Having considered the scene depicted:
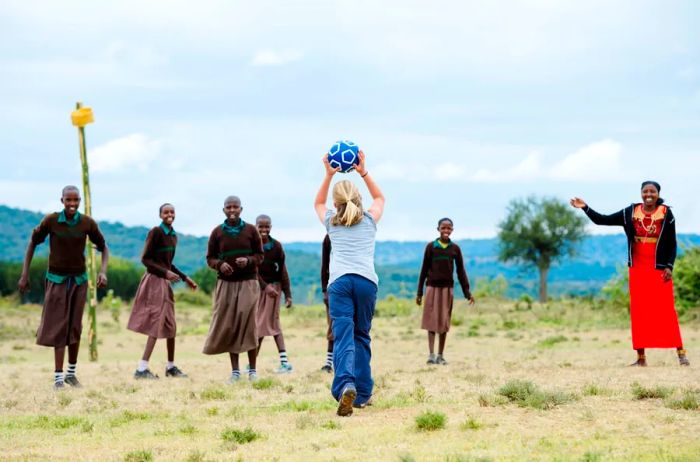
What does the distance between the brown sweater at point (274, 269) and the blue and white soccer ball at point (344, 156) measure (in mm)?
5634

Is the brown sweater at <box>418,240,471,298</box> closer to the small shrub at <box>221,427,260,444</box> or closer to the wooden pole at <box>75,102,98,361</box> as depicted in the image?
the wooden pole at <box>75,102,98,361</box>

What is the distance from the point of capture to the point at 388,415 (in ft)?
29.0

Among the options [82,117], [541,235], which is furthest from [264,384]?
[541,235]

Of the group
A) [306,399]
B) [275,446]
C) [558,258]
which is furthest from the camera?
[558,258]

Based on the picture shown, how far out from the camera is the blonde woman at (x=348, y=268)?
902 cm

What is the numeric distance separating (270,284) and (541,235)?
5314cm

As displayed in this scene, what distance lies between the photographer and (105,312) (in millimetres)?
42562

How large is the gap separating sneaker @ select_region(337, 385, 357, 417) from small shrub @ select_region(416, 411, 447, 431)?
1.01 meters

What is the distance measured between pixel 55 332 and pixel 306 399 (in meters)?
4.27

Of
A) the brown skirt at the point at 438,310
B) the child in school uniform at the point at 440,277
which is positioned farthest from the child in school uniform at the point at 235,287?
the brown skirt at the point at 438,310

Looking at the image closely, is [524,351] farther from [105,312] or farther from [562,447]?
[105,312]

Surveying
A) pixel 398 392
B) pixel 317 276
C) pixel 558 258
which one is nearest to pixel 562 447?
pixel 398 392

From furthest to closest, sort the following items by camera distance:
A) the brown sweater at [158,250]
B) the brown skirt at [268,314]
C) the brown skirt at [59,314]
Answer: the brown skirt at [268,314], the brown sweater at [158,250], the brown skirt at [59,314]

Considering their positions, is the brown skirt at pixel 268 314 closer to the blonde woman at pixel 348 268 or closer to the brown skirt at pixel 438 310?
the brown skirt at pixel 438 310
